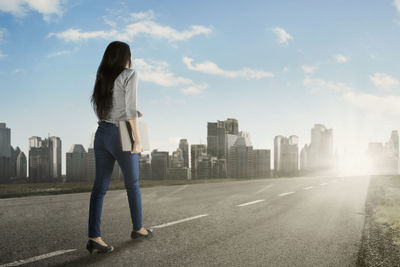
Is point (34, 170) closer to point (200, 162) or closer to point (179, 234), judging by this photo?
point (200, 162)

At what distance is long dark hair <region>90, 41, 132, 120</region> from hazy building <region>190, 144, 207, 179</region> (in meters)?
63.3

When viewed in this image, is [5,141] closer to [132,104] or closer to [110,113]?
[110,113]

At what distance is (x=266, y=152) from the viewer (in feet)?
232

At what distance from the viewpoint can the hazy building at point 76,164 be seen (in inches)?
1639

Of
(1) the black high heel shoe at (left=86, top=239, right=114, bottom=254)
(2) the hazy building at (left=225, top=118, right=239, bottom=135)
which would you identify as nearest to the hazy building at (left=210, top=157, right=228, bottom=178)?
(2) the hazy building at (left=225, top=118, right=239, bottom=135)

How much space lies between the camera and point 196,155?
7819 cm

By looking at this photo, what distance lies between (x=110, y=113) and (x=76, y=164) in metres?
42.4

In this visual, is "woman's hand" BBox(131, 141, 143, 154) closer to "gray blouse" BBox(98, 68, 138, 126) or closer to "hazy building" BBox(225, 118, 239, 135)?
"gray blouse" BBox(98, 68, 138, 126)

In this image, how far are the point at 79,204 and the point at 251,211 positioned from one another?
3577 mm

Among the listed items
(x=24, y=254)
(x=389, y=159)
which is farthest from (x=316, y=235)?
(x=389, y=159)

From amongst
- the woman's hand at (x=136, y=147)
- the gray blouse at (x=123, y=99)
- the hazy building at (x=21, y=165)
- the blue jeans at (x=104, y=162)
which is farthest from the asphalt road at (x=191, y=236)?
the hazy building at (x=21, y=165)

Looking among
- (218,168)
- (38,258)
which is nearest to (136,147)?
(38,258)

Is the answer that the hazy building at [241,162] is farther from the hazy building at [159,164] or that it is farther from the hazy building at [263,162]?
the hazy building at [159,164]

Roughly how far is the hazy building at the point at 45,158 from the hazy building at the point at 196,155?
79.3 feet
